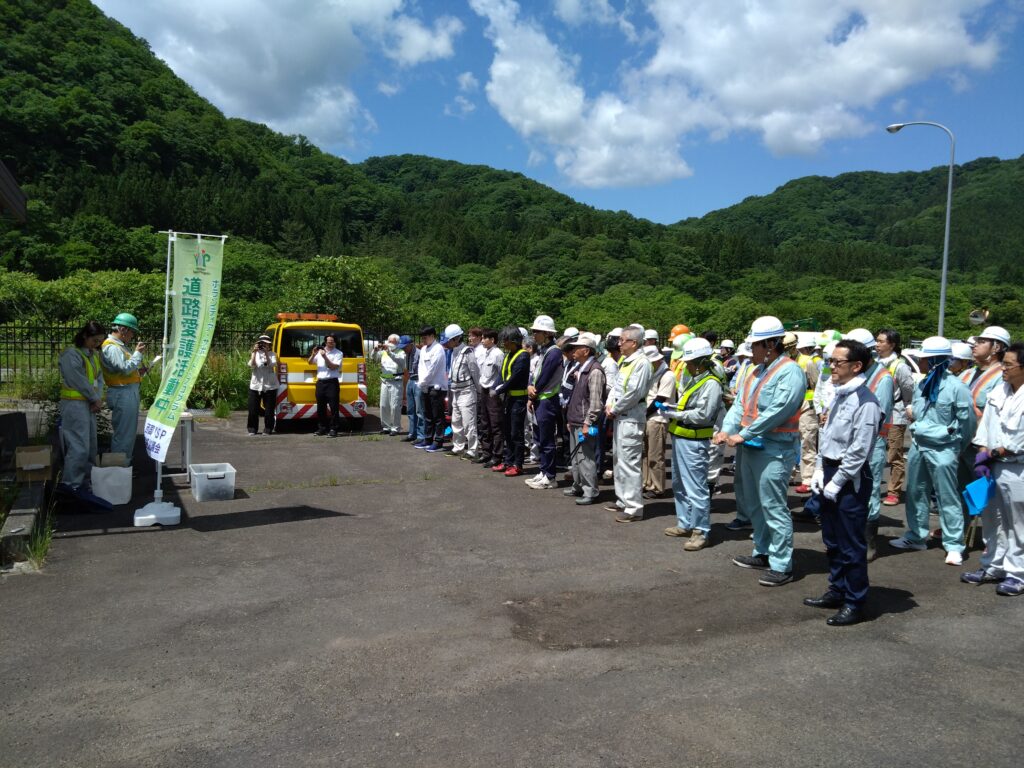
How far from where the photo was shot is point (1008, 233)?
9669cm

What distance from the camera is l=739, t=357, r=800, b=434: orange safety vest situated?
236 inches

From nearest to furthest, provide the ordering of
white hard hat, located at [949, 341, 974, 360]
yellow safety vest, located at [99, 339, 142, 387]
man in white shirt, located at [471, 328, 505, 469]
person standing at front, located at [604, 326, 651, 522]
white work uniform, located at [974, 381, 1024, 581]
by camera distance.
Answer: white work uniform, located at [974, 381, 1024, 581], white hard hat, located at [949, 341, 974, 360], person standing at front, located at [604, 326, 651, 522], yellow safety vest, located at [99, 339, 142, 387], man in white shirt, located at [471, 328, 505, 469]

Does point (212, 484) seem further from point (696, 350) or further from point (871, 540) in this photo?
point (871, 540)

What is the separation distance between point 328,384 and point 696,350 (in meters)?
7.99

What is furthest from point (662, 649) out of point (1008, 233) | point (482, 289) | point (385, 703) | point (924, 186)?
point (924, 186)

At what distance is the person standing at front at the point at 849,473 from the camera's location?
16.9ft

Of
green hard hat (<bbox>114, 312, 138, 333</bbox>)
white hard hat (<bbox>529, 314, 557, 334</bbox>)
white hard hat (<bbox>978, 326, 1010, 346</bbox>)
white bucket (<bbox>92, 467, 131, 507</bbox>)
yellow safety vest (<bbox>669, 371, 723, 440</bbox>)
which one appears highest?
white hard hat (<bbox>529, 314, 557, 334</bbox>)

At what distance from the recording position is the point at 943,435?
657 centimetres

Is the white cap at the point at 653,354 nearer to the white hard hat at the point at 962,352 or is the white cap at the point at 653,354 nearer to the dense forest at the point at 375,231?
the white hard hat at the point at 962,352

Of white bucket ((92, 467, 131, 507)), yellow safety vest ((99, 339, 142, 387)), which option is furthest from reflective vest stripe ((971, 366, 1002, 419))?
yellow safety vest ((99, 339, 142, 387))

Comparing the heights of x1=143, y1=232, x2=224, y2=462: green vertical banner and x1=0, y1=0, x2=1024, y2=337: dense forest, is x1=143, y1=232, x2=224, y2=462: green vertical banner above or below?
below

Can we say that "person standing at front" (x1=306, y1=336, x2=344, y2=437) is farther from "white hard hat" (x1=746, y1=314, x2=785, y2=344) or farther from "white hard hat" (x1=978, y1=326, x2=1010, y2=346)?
"white hard hat" (x1=978, y1=326, x2=1010, y2=346)

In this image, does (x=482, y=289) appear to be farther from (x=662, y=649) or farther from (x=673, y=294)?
(x=662, y=649)

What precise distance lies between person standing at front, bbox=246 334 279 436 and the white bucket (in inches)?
208
